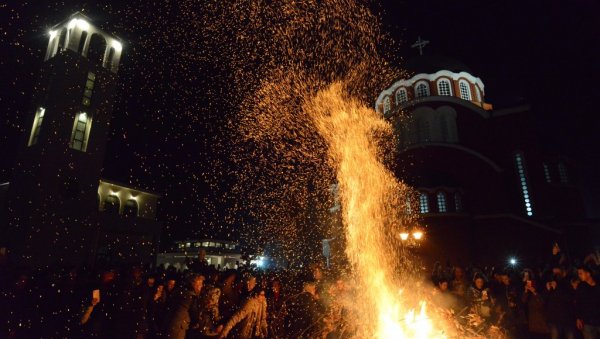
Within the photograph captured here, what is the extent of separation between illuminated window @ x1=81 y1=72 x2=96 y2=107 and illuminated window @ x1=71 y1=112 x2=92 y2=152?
0.95 metres

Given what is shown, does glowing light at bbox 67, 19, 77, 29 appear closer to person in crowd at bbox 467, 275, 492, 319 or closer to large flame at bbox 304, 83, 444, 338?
large flame at bbox 304, 83, 444, 338

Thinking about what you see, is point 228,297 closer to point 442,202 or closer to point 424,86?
point 442,202

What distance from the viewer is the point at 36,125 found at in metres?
25.5

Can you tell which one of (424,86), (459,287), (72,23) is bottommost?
(459,287)

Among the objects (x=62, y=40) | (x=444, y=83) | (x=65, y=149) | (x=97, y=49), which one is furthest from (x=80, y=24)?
(x=444, y=83)

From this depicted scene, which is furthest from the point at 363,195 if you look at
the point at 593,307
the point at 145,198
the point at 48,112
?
the point at 145,198

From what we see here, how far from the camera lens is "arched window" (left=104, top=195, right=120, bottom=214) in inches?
1313

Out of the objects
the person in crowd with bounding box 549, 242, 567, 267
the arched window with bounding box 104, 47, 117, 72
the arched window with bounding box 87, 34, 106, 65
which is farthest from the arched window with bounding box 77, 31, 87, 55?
the person in crowd with bounding box 549, 242, 567, 267

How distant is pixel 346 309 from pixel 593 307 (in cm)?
537

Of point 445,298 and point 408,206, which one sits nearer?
point 445,298

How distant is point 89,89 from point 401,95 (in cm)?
2672

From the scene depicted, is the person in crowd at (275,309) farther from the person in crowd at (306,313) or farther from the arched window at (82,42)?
the arched window at (82,42)

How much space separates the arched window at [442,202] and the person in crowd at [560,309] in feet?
56.3

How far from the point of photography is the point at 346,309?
8797 millimetres
